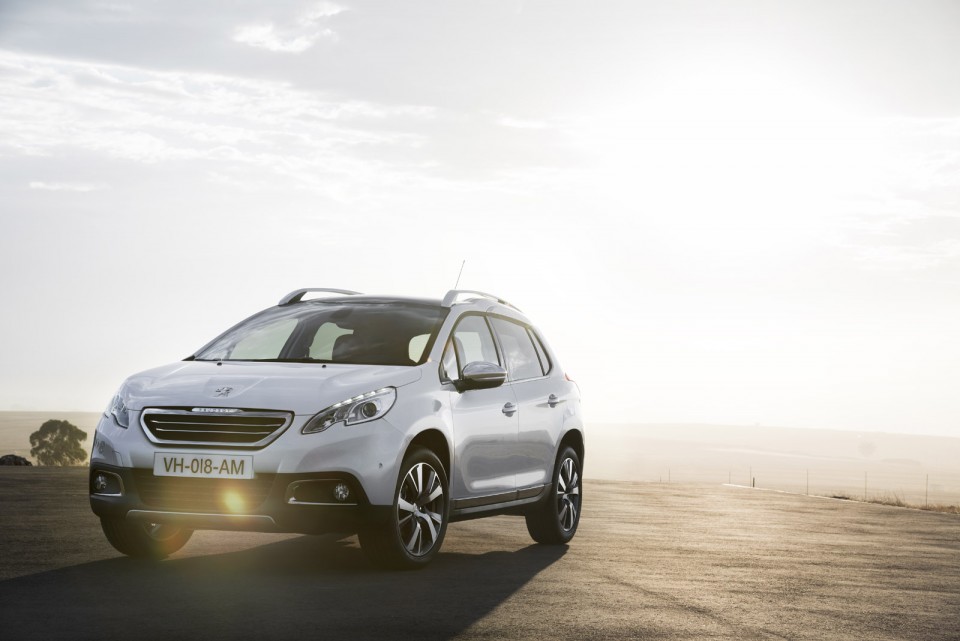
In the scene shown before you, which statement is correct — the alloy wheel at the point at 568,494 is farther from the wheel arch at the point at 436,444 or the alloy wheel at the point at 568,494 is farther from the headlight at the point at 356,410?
the headlight at the point at 356,410

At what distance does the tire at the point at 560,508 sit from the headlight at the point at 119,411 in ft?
13.0

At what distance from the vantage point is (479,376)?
938 centimetres

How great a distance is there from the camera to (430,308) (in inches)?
396

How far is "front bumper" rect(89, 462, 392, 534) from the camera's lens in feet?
26.3

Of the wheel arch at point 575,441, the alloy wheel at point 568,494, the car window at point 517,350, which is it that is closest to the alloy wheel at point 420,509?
the car window at point 517,350

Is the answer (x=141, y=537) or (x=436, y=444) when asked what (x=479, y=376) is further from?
(x=141, y=537)

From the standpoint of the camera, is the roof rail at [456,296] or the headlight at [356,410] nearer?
the headlight at [356,410]

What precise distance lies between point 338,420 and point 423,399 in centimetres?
80

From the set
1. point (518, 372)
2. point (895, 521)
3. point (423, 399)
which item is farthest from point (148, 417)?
point (895, 521)

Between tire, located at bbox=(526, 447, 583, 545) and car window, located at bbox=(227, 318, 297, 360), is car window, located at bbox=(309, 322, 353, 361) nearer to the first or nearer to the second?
car window, located at bbox=(227, 318, 297, 360)

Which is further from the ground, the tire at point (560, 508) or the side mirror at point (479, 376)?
the side mirror at point (479, 376)

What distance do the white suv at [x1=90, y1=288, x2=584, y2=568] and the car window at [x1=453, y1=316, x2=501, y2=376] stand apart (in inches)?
0.7

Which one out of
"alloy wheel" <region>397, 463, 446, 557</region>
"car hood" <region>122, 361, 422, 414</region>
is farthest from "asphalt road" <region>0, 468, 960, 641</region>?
"car hood" <region>122, 361, 422, 414</region>

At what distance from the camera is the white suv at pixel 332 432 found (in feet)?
26.5
